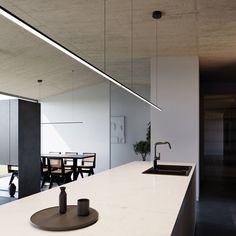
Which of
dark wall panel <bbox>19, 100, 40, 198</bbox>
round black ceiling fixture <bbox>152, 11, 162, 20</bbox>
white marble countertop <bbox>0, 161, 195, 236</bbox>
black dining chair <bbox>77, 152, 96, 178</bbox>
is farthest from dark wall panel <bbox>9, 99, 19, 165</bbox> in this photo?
black dining chair <bbox>77, 152, 96, 178</bbox>

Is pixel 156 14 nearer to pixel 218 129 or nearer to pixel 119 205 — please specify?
pixel 119 205

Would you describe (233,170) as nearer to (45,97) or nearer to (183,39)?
(183,39)

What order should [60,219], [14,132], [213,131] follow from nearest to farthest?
[60,219] → [14,132] → [213,131]

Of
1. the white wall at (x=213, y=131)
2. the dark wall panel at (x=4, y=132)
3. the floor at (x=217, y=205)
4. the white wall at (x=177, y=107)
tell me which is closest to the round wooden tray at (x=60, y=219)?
the floor at (x=217, y=205)

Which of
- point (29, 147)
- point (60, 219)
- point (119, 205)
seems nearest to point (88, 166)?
point (29, 147)

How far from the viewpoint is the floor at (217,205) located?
161 inches

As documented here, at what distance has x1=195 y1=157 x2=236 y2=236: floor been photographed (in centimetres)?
409

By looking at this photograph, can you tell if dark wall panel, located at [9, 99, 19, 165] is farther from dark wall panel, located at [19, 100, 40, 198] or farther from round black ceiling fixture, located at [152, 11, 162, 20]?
round black ceiling fixture, located at [152, 11, 162, 20]

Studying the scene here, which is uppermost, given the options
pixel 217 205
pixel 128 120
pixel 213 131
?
pixel 128 120

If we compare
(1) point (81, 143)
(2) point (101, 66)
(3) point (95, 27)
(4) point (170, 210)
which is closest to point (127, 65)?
(2) point (101, 66)

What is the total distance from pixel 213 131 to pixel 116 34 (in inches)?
248

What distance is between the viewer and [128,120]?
374 inches

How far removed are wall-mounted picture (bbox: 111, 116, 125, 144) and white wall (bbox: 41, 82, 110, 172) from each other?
0.30 meters

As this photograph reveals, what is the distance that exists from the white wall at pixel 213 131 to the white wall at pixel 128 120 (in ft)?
7.51
